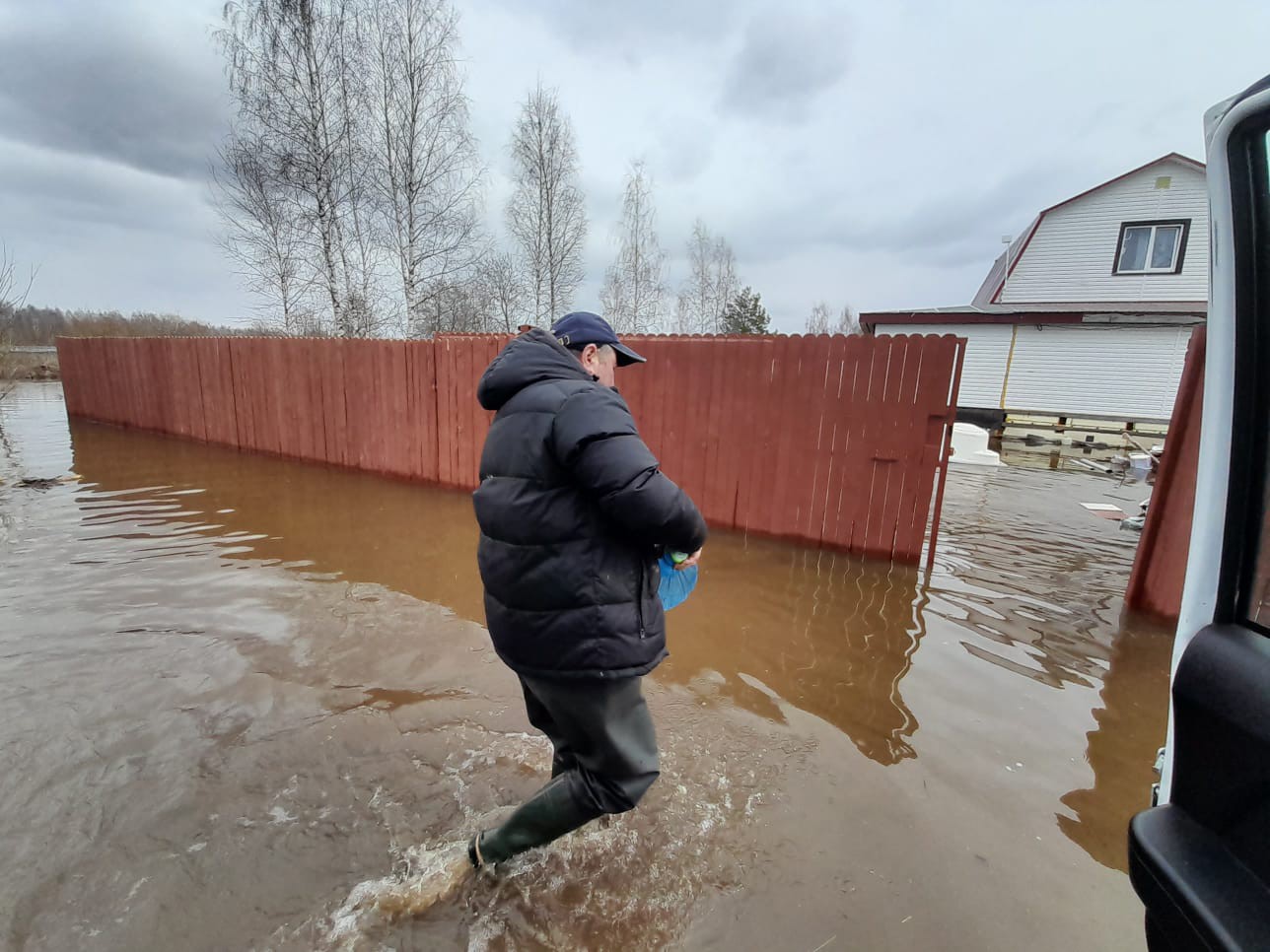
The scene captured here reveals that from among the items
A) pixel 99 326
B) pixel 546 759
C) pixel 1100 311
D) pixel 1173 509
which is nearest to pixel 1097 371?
pixel 1100 311

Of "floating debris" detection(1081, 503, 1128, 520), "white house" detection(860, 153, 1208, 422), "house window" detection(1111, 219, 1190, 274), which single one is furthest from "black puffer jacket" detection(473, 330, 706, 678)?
"house window" detection(1111, 219, 1190, 274)

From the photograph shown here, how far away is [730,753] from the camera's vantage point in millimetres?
2566

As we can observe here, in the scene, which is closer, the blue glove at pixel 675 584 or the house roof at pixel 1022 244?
the blue glove at pixel 675 584

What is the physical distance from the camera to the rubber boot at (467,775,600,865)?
162 cm

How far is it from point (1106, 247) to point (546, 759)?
2086 centimetres

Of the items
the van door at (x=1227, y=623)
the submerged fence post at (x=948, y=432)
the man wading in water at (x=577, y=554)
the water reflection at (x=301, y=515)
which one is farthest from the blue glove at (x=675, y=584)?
the submerged fence post at (x=948, y=432)

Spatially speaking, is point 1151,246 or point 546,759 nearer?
point 546,759

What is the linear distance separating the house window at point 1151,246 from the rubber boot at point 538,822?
2090 centimetres

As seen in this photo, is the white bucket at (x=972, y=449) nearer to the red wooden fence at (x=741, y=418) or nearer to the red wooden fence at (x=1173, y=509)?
the red wooden fence at (x=741, y=418)

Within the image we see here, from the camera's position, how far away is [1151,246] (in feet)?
51.5

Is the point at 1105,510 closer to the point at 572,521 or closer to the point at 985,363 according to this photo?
the point at 572,521

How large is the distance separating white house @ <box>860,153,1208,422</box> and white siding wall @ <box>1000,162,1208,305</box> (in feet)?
0.09

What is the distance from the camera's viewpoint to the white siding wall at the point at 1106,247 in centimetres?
1533

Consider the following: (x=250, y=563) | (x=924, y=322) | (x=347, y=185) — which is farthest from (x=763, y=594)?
(x=924, y=322)
